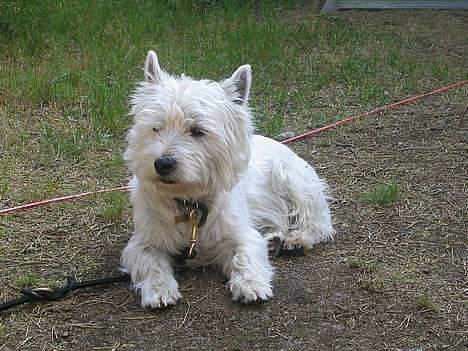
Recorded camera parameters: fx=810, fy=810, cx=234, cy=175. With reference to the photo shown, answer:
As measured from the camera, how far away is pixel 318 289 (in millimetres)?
3861

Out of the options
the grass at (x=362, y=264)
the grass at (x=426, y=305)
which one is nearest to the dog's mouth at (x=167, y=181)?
the grass at (x=362, y=264)

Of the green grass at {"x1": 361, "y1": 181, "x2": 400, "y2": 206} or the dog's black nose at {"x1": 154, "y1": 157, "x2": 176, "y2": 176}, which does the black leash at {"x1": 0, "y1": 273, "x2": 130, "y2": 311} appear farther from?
the green grass at {"x1": 361, "y1": 181, "x2": 400, "y2": 206}

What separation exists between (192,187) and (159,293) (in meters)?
0.51

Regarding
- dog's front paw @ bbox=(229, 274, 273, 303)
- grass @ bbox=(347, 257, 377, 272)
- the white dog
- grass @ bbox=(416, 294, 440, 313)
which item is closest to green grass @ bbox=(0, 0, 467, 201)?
the white dog

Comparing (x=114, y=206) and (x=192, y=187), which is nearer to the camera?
(x=192, y=187)

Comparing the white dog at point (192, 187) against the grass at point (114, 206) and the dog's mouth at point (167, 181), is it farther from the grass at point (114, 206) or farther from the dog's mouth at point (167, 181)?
the grass at point (114, 206)

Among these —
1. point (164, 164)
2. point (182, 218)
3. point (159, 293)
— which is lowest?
point (159, 293)

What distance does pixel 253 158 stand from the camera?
4582mm

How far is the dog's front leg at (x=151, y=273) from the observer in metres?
3.68

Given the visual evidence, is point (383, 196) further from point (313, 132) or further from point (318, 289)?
point (313, 132)

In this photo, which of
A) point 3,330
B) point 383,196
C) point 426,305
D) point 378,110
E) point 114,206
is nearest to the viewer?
point 3,330

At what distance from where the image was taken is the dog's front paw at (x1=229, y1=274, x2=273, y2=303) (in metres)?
3.67

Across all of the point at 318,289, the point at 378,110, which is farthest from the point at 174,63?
the point at 318,289

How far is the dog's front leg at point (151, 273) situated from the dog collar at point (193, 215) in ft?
0.54
